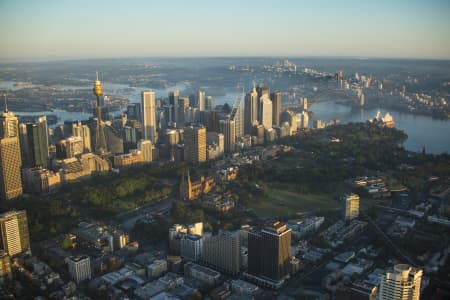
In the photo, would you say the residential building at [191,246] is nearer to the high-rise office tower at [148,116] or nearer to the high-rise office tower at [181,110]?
the high-rise office tower at [148,116]

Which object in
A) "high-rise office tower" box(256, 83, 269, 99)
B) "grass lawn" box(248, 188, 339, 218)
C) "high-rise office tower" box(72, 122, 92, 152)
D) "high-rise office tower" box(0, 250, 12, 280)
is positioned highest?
"high-rise office tower" box(256, 83, 269, 99)

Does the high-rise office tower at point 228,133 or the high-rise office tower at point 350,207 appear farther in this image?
the high-rise office tower at point 228,133

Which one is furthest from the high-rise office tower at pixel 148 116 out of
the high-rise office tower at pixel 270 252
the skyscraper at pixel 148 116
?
the high-rise office tower at pixel 270 252

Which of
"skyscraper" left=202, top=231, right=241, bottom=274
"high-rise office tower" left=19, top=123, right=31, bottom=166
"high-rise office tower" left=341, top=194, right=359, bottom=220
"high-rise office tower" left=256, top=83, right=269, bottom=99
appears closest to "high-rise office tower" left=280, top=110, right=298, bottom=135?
"high-rise office tower" left=256, top=83, right=269, bottom=99

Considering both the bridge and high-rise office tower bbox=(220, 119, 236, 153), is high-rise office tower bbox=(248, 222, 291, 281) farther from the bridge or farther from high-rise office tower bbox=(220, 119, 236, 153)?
the bridge

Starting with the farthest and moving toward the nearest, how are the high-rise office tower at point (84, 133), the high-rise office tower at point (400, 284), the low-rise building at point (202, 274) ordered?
the high-rise office tower at point (84, 133)
the low-rise building at point (202, 274)
the high-rise office tower at point (400, 284)

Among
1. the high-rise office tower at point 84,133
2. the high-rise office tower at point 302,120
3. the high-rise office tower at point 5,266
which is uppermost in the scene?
the high-rise office tower at point 84,133

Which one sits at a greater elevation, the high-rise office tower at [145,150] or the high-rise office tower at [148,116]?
the high-rise office tower at [148,116]

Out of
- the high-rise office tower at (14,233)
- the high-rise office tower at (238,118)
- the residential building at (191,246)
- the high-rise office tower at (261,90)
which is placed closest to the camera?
the high-rise office tower at (14,233)
